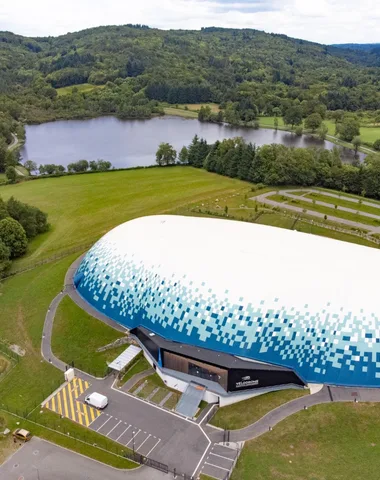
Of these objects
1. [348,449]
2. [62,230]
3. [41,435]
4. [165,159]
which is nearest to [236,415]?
[348,449]

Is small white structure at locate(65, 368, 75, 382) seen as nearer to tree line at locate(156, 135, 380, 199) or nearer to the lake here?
tree line at locate(156, 135, 380, 199)

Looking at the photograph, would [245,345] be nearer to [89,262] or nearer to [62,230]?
[89,262]

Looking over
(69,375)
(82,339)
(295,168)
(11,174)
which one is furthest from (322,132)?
(69,375)

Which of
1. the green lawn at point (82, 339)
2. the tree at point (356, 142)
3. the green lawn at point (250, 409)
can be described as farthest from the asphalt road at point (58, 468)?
the tree at point (356, 142)

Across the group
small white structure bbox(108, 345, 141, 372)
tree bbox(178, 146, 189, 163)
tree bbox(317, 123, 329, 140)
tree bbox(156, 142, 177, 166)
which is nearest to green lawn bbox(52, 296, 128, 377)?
small white structure bbox(108, 345, 141, 372)

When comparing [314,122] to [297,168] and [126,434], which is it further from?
[126,434]
